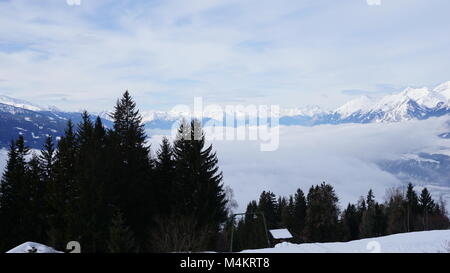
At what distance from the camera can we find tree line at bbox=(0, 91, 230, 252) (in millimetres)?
25703

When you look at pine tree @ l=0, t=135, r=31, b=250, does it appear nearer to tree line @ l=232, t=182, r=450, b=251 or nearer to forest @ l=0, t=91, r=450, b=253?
forest @ l=0, t=91, r=450, b=253

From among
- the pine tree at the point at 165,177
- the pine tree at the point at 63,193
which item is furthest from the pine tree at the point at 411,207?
the pine tree at the point at 63,193

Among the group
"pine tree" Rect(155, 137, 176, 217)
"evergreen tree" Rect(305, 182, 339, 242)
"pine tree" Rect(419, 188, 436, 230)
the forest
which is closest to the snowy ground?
the forest

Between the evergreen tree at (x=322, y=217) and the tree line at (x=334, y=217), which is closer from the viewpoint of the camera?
the evergreen tree at (x=322, y=217)

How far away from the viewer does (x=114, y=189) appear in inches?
1099

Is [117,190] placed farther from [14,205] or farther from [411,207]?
[411,207]

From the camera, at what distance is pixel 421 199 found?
6369 cm

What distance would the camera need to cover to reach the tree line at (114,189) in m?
25.7

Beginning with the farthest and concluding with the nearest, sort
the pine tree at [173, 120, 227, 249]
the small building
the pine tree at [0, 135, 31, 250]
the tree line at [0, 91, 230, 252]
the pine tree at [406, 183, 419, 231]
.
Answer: the pine tree at [406, 183, 419, 231]
the small building
the pine tree at [0, 135, 31, 250]
the pine tree at [173, 120, 227, 249]
the tree line at [0, 91, 230, 252]

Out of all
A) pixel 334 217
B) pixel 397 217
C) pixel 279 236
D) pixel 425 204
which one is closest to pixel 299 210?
pixel 334 217

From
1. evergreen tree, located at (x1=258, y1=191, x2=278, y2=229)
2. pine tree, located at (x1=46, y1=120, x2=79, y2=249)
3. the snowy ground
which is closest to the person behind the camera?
the snowy ground

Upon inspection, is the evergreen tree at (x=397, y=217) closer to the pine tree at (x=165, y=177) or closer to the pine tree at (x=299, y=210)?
the pine tree at (x=299, y=210)
